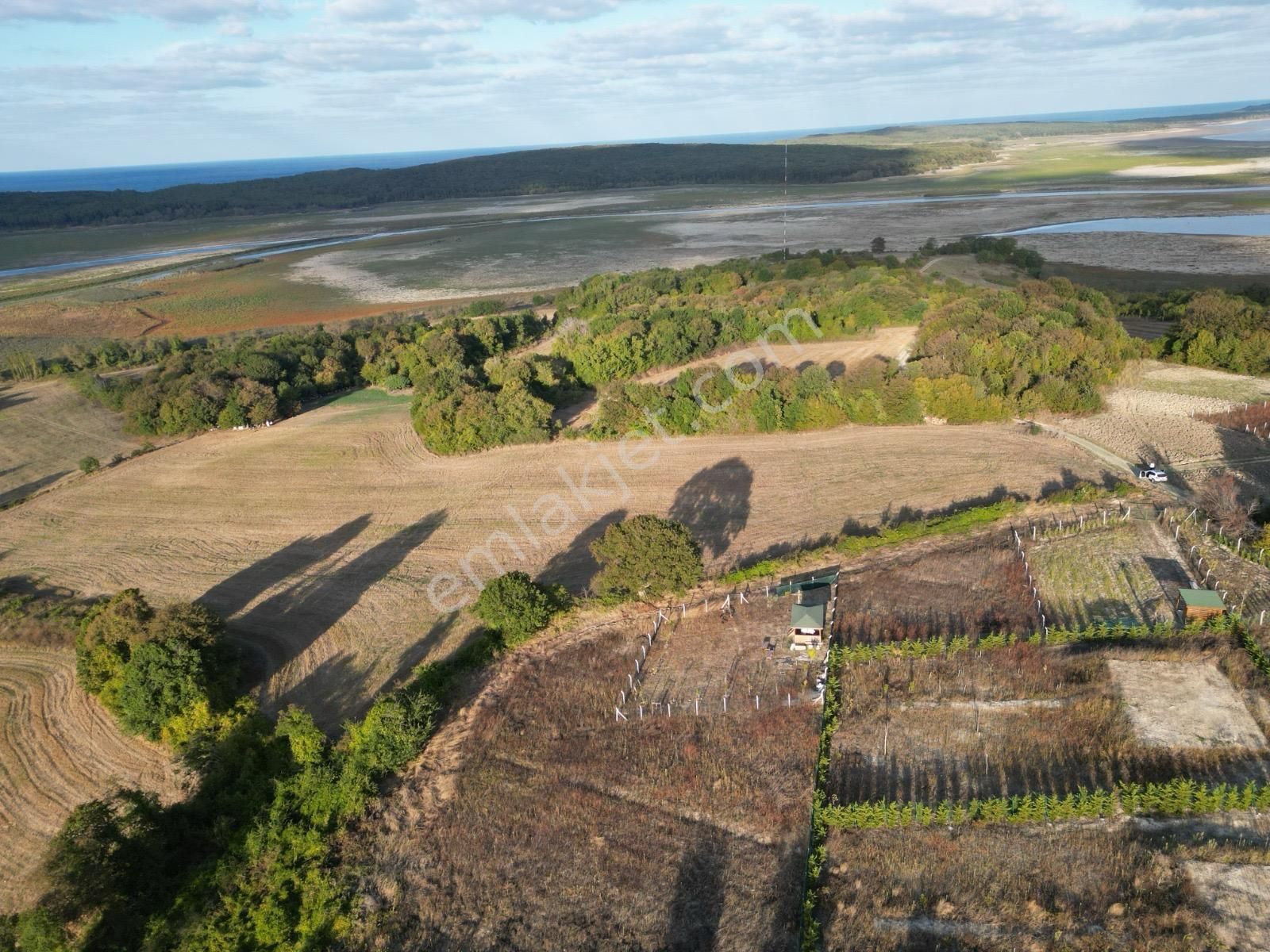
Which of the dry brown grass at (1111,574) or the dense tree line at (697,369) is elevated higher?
the dense tree line at (697,369)

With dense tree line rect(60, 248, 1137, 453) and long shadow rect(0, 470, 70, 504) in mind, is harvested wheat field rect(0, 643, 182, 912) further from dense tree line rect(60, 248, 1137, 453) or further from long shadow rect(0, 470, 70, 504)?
dense tree line rect(60, 248, 1137, 453)

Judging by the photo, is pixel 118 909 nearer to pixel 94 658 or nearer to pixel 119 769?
pixel 119 769

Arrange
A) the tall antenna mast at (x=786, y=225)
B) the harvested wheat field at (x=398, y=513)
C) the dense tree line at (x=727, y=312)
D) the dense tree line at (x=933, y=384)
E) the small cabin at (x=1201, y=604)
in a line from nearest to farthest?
1. the small cabin at (x=1201, y=604)
2. the harvested wheat field at (x=398, y=513)
3. the dense tree line at (x=933, y=384)
4. the dense tree line at (x=727, y=312)
5. the tall antenna mast at (x=786, y=225)

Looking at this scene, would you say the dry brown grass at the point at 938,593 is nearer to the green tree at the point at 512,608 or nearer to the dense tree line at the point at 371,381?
the green tree at the point at 512,608

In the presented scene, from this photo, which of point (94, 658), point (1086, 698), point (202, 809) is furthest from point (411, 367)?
point (1086, 698)

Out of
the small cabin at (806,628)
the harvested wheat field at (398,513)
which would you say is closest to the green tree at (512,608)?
the harvested wheat field at (398,513)

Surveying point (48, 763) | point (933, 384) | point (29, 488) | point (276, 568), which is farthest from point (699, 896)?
point (29, 488)
